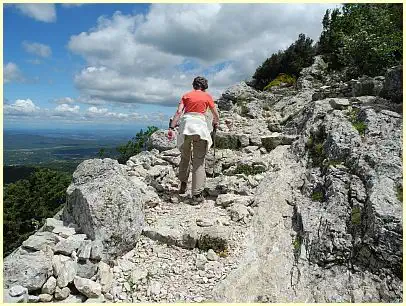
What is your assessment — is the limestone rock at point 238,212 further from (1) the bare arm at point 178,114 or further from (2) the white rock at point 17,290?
(2) the white rock at point 17,290

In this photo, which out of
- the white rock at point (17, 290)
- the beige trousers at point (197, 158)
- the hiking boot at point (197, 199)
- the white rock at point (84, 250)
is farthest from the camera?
the hiking boot at point (197, 199)

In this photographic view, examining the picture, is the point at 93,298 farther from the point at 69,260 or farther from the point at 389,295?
the point at 389,295

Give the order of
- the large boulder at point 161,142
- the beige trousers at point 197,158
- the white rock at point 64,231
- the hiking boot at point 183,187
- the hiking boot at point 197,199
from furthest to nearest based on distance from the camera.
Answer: the large boulder at point 161,142, the hiking boot at point 183,187, the hiking boot at point 197,199, the beige trousers at point 197,158, the white rock at point 64,231

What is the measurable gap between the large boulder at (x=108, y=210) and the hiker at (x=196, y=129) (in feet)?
6.31

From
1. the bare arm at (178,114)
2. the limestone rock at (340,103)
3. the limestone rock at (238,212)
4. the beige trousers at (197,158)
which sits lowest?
the limestone rock at (238,212)

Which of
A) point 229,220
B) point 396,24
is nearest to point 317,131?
point 229,220

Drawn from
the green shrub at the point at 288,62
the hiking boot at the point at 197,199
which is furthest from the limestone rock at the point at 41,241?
the green shrub at the point at 288,62

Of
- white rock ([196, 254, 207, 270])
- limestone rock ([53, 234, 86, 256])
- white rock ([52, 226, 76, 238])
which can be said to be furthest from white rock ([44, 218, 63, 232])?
white rock ([196, 254, 207, 270])

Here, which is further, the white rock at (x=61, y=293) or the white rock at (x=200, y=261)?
the white rock at (x=200, y=261)

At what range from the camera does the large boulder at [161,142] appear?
47.1 feet

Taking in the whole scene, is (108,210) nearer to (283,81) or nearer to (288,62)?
(283,81)

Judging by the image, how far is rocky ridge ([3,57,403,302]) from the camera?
6676mm

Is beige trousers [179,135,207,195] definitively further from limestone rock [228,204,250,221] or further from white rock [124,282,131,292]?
white rock [124,282,131,292]

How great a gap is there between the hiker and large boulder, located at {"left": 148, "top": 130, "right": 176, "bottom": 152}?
12.0 feet
